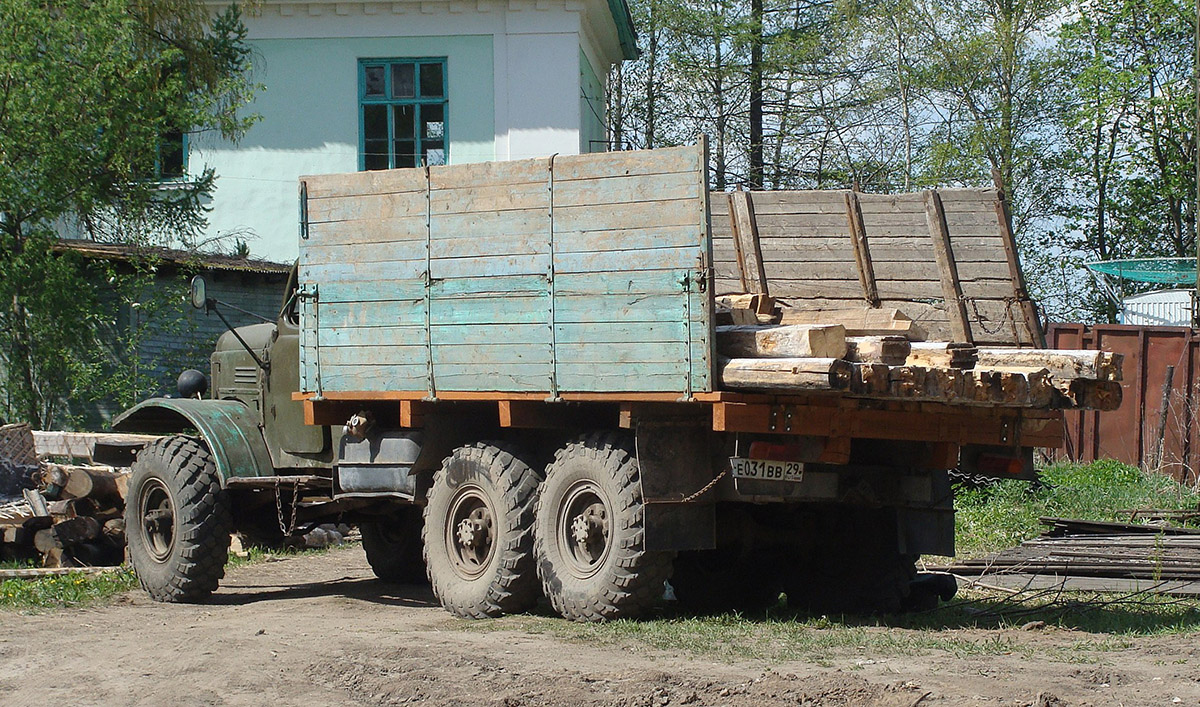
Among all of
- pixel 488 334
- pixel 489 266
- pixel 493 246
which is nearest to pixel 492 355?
pixel 488 334

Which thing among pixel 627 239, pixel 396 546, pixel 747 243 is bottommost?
pixel 396 546

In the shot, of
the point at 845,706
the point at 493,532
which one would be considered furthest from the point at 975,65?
the point at 845,706

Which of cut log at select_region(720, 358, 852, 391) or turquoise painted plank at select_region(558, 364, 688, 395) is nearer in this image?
cut log at select_region(720, 358, 852, 391)

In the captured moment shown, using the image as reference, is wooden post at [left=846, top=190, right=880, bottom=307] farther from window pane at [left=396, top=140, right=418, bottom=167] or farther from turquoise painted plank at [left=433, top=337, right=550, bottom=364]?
window pane at [left=396, top=140, right=418, bottom=167]

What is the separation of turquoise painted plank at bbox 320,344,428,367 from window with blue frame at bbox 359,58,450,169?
12380 millimetres

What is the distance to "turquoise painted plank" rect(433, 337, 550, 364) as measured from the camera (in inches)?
324

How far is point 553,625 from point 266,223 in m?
14.8

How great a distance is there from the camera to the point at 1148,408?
55.6ft

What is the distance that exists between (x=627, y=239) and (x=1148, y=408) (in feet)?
36.3

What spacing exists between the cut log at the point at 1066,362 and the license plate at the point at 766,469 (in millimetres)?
1101

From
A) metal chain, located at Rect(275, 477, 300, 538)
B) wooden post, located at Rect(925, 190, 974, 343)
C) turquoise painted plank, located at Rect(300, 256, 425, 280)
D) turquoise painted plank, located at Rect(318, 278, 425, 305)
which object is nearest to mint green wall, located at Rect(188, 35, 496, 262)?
metal chain, located at Rect(275, 477, 300, 538)

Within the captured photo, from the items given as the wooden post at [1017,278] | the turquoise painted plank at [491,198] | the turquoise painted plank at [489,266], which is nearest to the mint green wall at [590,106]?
the wooden post at [1017,278]

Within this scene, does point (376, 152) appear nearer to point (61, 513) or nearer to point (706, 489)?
point (61, 513)

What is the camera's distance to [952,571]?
10.5m
